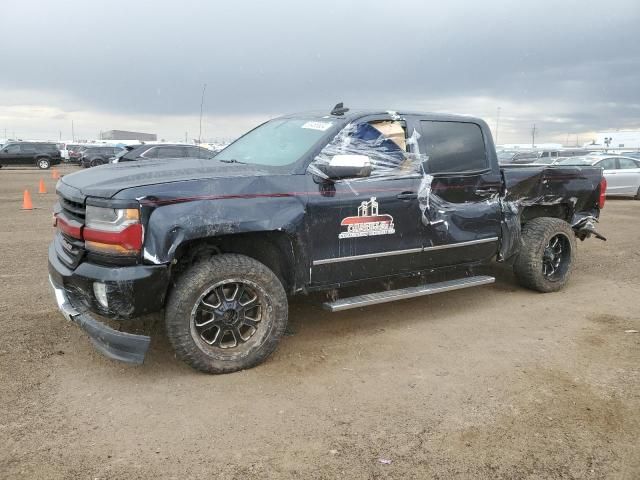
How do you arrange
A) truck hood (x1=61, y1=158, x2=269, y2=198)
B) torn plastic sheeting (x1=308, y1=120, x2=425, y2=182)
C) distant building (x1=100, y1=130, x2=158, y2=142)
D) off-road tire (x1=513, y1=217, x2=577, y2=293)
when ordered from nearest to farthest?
1. truck hood (x1=61, y1=158, x2=269, y2=198)
2. torn plastic sheeting (x1=308, y1=120, x2=425, y2=182)
3. off-road tire (x1=513, y1=217, x2=577, y2=293)
4. distant building (x1=100, y1=130, x2=158, y2=142)

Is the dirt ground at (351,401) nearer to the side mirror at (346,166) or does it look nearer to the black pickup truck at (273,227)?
the black pickup truck at (273,227)

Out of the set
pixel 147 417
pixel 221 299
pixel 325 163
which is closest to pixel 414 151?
pixel 325 163

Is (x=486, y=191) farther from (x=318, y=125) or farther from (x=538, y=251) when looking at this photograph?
(x=318, y=125)

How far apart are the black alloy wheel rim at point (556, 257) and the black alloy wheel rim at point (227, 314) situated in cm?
361

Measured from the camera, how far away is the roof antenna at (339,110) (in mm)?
4680

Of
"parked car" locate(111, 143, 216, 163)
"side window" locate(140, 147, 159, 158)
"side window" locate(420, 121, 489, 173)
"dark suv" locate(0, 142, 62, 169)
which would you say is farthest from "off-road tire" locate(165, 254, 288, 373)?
"dark suv" locate(0, 142, 62, 169)

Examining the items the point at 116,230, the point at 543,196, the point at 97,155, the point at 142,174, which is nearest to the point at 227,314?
the point at 116,230

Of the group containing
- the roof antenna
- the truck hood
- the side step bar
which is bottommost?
the side step bar

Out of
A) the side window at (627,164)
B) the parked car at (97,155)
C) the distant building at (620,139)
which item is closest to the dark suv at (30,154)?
the parked car at (97,155)

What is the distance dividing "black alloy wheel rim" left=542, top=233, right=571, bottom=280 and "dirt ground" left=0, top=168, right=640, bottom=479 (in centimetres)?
73

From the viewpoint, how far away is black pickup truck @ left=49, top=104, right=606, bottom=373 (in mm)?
3498

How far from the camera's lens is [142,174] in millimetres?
3846

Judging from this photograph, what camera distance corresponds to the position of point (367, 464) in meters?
2.80

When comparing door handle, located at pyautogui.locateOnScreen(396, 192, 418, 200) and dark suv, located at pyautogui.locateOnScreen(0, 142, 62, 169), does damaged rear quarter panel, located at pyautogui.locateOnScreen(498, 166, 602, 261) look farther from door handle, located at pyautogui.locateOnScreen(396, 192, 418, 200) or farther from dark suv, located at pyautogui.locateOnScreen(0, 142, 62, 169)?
dark suv, located at pyautogui.locateOnScreen(0, 142, 62, 169)
